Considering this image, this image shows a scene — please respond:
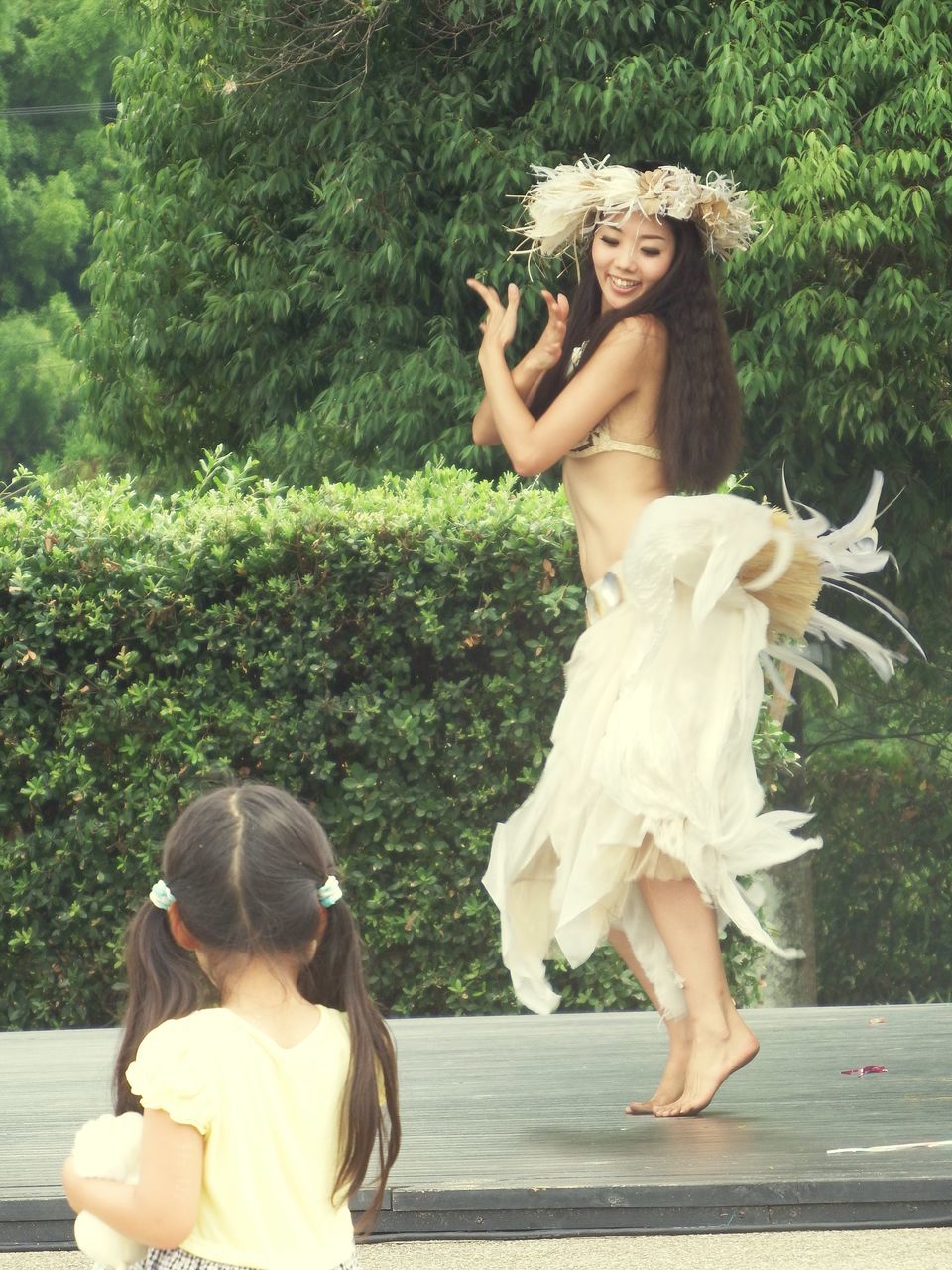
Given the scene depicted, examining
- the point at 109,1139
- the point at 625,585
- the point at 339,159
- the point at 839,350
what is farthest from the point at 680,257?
the point at 339,159

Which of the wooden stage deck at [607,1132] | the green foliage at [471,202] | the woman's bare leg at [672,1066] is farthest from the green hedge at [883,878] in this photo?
the woman's bare leg at [672,1066]

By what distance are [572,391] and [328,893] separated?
2.04 meters

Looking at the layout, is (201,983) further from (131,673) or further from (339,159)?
(339,159)

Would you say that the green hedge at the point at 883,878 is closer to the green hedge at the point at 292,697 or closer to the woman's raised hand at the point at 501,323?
the green hedge at the point at 292,697

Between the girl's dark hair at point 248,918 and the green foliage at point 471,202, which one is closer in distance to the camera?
the girl's dark hair at point 248,918

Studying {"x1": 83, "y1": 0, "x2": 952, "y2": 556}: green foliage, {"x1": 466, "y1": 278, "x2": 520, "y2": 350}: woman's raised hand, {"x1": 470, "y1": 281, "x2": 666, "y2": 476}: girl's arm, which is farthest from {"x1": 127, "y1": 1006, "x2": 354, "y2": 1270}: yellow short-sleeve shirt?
{"x1": 83, "y1": 0, "x2": 952, "y2": 556}: green foliage

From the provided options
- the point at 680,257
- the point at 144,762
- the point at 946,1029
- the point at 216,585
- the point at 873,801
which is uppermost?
the point at 680,257

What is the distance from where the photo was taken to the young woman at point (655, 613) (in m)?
3.85

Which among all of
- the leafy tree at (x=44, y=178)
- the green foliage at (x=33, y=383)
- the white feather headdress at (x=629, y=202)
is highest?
the white feather headdress at (x=629, y=202)

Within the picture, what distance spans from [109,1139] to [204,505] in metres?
4.55

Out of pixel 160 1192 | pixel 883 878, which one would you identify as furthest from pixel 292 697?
pixel 883 878

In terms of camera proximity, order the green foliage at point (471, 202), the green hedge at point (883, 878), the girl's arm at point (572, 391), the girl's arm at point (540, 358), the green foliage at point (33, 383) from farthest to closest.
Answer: the green foliage at point (33, 383) < the green hedge at point (883, 878) < the green foliage at point (471, 202) < the girl's arm at point (540, 358) < the girl's arm at point (572, 391)

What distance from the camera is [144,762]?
6266 mm

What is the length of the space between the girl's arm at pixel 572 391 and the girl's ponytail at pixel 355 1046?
187 centimetres
